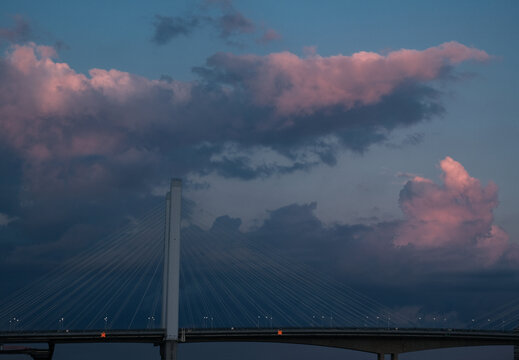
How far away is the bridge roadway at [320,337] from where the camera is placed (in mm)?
92000

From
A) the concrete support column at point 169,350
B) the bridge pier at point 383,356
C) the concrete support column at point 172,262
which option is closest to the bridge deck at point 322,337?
the bridge pier at point 383,356

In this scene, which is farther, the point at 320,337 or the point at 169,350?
the point at 320,337

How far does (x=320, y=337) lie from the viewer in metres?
107

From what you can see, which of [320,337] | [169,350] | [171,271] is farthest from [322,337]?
[171,271]

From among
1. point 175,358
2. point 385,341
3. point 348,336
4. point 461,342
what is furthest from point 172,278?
point 461,342

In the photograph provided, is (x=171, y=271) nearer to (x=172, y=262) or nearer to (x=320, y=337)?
(x=172, y=262)

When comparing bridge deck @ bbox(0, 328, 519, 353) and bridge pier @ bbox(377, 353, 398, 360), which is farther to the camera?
bridge pier @ bbox(377, 353, 398, 360)

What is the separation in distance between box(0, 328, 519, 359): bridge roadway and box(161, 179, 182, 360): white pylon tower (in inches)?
71.3

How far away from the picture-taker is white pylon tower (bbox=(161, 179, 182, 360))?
288ft

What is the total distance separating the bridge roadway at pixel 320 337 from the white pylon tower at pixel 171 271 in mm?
1811

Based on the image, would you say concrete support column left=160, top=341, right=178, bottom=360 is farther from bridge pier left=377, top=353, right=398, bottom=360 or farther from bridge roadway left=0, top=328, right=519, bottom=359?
bridge pier left=377, top=353, right=398, bottom=360

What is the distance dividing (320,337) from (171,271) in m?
30.4

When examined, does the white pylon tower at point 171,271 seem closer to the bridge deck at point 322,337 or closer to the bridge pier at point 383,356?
the bridge deck at point 322,337

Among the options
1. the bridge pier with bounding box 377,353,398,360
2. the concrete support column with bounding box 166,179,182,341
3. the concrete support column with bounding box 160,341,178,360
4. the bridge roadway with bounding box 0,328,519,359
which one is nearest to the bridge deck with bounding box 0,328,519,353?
the bridge roadway with bounding box 0,328,519,359
